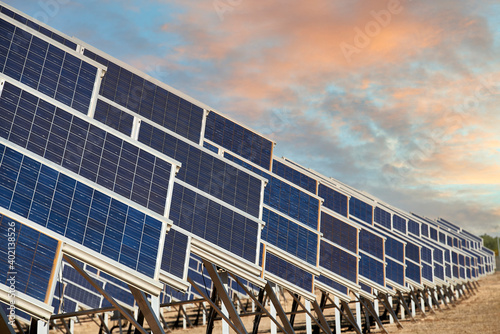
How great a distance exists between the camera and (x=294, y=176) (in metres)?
32.2

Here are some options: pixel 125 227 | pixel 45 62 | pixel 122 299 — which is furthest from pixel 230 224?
pixel 122 299

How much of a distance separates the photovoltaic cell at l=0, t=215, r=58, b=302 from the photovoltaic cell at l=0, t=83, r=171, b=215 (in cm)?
254

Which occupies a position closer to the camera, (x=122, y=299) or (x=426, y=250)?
(x=122, y=299)

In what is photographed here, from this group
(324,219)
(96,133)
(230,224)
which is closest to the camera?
(96,133)

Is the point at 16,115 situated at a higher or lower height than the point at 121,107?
lower

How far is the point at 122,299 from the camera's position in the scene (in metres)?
27.5

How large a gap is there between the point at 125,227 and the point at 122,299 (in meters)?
14.9

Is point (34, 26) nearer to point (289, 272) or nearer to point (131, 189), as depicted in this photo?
point (131, 189)

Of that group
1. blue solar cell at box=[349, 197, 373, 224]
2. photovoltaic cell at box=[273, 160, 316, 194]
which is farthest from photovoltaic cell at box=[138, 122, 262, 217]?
blue solar cell at box=[349, 197, 373, 224]

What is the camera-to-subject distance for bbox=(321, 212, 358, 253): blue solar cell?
102ft

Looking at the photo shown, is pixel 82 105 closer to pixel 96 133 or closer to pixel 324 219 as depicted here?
pixel 96 133

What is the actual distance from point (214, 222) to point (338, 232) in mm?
13948

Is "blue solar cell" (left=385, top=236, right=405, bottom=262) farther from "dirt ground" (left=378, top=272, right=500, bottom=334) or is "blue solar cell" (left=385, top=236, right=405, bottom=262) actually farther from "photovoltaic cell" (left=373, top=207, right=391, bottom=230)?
"photovoltaic cell" (left=373, top=207, right=391, bottom=230)

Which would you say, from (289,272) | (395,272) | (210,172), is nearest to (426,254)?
(395,272)
